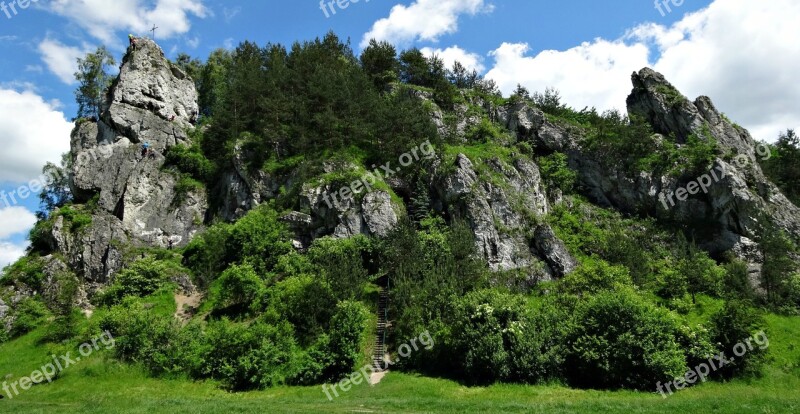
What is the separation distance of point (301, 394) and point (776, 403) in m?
25.4

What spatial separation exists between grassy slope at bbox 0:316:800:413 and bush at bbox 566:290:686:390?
1.69 metres

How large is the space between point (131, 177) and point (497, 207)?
42830 mm

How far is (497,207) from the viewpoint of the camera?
51.7m

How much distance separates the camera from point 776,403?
75.7 ft

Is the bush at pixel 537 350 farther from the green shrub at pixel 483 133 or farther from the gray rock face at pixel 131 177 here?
the gray rock face at pixel 131 177

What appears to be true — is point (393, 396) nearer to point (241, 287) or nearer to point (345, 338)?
point (345, 338)

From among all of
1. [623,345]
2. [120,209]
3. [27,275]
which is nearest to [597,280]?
[623,345]

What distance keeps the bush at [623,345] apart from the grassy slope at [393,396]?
169 cm

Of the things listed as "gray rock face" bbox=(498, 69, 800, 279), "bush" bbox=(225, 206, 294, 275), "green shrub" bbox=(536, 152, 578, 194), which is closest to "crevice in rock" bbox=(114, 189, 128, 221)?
"bush" bbox=(225, 206, 294, 275)

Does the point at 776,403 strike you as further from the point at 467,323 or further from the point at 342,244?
the point at 342,244

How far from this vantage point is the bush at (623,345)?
30.4m

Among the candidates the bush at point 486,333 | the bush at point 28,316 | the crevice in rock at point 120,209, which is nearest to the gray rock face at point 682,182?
the bush at point 486,333

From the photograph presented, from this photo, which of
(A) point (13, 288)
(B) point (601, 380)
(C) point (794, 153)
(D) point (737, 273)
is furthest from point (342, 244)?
(C) point (794, 153)

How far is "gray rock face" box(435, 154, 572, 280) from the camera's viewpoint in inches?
1911
